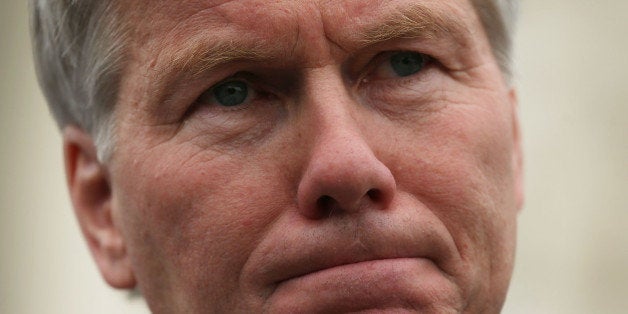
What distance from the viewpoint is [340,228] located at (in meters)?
2.03

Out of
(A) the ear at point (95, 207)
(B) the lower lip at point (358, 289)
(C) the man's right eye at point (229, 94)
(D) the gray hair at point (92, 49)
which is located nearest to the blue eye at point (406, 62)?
(D) the gray hair at point (92, 49)

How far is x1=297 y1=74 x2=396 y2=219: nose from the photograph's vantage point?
1.99m

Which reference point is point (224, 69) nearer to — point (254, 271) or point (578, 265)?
point (254, 271)

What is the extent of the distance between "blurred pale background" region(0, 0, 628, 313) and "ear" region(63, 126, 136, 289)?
3667 mm

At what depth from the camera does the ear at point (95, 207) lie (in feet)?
8.46

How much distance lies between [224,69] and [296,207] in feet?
1.21

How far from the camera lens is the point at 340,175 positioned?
6.53ft

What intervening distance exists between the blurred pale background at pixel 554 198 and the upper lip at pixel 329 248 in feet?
13.0

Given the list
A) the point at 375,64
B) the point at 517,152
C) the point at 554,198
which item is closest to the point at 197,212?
the point at 375,64

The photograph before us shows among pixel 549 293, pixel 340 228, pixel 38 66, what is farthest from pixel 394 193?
pixel 549 293

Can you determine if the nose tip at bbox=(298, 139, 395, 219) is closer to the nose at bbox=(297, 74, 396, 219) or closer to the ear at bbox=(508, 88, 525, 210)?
the nose at bbox=(297, 74, 396, 219)

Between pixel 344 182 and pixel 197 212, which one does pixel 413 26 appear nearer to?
pixel 344 182

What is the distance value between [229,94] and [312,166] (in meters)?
0.35

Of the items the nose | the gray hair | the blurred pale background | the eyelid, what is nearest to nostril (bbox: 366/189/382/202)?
the nose
